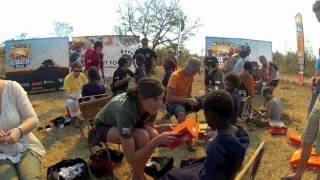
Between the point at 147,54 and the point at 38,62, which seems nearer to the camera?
the point at 147,54

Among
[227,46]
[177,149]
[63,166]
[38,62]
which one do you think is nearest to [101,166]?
[63,166]

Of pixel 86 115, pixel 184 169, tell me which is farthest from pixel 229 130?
pixel 86 115

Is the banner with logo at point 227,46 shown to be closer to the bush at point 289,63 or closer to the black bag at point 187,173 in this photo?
the bush at point 289,63

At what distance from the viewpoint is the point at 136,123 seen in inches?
163

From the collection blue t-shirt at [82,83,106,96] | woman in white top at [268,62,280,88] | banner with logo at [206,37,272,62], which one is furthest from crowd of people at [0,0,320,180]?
banner with logo at [206,37,272,62]

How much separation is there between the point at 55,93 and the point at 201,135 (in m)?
7.86

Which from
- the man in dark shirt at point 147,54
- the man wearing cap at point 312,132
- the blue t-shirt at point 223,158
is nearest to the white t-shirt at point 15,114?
the blue t-shirt at point 223,158

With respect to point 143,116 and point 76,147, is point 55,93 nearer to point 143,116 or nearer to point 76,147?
point 76,147

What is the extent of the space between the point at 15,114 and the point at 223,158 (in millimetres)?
1858

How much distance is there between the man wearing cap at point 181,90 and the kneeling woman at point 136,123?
205cm

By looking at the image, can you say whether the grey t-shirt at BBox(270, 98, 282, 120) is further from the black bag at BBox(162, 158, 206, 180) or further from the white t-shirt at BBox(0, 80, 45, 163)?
the white t-shirt at BBox(0, 80, 45, 163)

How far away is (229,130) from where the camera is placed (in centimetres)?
287

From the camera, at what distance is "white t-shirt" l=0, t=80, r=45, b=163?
3432mm

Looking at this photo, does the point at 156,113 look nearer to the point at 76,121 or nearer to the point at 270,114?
the point at 76,121
